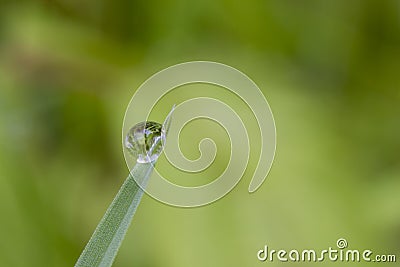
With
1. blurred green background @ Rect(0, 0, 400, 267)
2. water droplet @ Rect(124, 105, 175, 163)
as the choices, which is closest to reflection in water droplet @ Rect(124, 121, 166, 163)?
water droplet @ Rect(124, 105, 175, 163)

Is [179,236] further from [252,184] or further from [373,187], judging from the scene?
[373,187]

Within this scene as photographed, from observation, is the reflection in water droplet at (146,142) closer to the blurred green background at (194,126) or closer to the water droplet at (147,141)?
the water droplet at (147,141)

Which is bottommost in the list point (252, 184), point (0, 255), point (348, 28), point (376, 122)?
point (0, 255)

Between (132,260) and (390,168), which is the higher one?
(390,168)

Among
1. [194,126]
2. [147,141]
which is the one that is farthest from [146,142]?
[194,126]

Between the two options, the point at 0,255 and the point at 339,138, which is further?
the point at 339,138

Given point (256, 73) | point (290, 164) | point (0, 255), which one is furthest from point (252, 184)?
point (0, 255)
